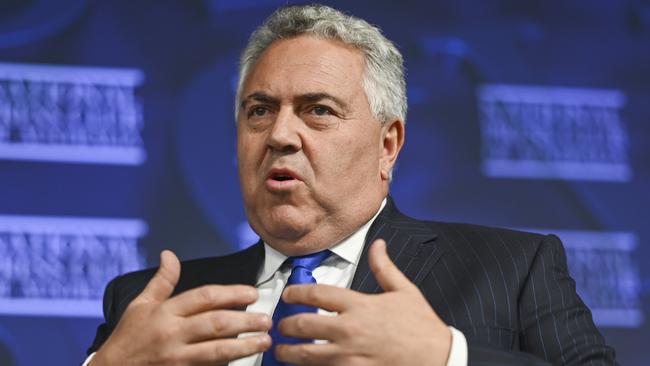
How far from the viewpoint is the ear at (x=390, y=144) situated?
7.29 feet

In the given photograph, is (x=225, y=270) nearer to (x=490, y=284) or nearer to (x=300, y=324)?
(x=490, y=284)

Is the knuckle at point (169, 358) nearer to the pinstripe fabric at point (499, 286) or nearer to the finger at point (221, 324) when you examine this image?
the finger at point (221, 324)

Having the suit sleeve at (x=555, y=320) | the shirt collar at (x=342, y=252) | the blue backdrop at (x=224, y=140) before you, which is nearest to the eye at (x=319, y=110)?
the shirt collar at (x=342, y=252)

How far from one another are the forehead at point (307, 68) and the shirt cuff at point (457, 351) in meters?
0.76

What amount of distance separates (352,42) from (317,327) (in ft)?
3.13

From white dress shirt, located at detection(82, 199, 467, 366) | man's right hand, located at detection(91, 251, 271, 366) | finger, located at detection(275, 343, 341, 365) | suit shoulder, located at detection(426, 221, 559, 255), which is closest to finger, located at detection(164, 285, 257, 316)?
man's right hand, located at detection(91, 251, 271, 366)

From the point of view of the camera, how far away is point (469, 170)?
125 inches

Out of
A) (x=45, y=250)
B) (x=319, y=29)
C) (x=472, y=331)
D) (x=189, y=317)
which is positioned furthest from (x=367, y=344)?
(x=45, y=250)

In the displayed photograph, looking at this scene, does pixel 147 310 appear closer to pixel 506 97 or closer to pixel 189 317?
pixel 189 317

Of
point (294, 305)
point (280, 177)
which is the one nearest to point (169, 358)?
point (294, 305)

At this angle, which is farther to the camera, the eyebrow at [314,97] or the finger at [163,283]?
the eyebrow at [314,97]

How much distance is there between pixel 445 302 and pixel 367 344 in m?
0.57

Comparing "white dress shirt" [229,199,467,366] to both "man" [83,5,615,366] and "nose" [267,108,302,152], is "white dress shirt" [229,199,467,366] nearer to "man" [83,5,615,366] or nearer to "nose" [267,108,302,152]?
"man" [83,5,615,366]

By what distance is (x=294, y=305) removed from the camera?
6.28 ft
